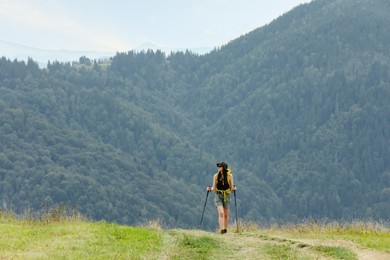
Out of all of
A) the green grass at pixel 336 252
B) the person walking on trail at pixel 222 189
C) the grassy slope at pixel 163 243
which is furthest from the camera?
the person walking on trail at pixel 222 189

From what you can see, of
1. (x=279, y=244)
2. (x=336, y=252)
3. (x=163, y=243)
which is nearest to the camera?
(x=336, y=252)

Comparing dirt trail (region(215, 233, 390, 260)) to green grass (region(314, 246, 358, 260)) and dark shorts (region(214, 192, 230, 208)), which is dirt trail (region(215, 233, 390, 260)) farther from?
dark shorts (region(214, 192, 230, 208))

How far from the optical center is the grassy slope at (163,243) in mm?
13586

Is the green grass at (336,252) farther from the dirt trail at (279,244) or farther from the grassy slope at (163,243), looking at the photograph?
the dirt trail at (279,244)

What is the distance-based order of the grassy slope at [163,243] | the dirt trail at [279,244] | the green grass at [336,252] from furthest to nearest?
the dirt trail at [279,244] → the green grass at [336,252] → the grassy slope at [163,243]

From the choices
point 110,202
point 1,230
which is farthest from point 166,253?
point 110,202

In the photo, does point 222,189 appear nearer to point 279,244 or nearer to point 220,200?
point 220,200

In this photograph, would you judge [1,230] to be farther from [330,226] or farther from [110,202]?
[110,202]

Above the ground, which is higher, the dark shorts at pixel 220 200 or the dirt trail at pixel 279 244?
the dark shorts at pixel 220 200

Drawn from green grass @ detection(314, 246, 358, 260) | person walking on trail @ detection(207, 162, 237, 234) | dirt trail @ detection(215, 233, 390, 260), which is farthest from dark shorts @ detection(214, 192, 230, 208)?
green grass @ detection(314, 246, 358, 260)

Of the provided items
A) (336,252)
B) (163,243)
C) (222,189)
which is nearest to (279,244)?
(336,252)

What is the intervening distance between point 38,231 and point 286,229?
9.05 metres

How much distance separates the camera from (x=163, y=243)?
15961 mm

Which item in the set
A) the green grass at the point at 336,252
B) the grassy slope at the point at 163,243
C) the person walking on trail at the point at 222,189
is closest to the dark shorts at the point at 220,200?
the person walking on trail at the point at 222,189
